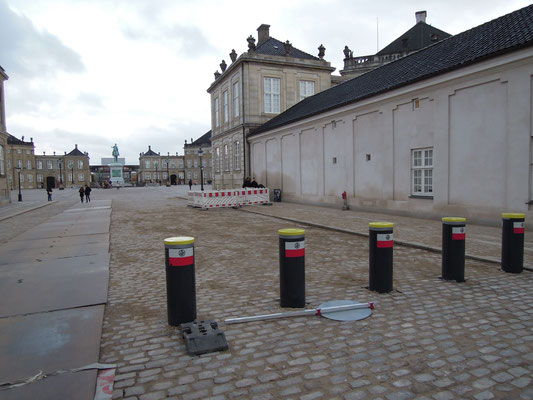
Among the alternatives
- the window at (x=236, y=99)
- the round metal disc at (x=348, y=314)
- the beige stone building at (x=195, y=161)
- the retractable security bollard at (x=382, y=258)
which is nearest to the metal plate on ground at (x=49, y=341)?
the round metal disc at (x=348, y=314)

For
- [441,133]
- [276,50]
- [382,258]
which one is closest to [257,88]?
[276,50]

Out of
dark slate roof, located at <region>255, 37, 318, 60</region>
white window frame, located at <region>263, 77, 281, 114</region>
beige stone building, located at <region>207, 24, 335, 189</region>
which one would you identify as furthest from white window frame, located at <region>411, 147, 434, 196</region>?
dark slate roof, located at <region>255, 37, 318, 60</region>

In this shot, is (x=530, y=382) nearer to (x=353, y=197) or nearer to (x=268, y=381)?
(x=268, y=381)

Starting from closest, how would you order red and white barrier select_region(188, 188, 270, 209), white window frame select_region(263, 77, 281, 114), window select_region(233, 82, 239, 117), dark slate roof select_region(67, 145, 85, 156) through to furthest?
red and white barrier select_region(188, 188, 270, 209) < white window frame select_region(263, 77, 281, 114) < window select_region(233, 82, 239, 117) < dark slate roof select_region(67, 145, 85, 156)

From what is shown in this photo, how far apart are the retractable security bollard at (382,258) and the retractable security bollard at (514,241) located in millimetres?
2447

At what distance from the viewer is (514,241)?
6277 mm

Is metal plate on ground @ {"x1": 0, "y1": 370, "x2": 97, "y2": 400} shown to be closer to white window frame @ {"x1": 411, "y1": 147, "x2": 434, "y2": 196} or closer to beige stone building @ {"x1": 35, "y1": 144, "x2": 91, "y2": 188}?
white window frame @ {"x1": 411, "y1": 147, "x2": 434, "y2": 196}

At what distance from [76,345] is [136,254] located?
16.1ft

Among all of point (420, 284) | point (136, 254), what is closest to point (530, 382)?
point (420, 284)

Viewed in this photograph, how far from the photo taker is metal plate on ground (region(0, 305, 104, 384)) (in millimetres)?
3370

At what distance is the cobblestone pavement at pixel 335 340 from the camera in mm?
2988

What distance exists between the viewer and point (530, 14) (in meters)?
13.9

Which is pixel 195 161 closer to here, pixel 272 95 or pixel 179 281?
pixel 272 95

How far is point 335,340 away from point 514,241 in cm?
429
